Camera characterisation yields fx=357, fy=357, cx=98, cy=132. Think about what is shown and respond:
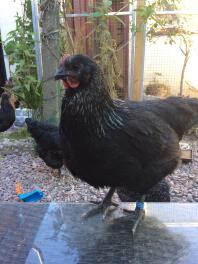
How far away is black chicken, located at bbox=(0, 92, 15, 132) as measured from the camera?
4.60 metres

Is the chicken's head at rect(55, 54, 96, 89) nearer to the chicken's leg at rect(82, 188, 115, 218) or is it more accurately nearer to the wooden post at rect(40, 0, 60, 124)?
the chicken's leg at rect(82, 188, 115, 218)

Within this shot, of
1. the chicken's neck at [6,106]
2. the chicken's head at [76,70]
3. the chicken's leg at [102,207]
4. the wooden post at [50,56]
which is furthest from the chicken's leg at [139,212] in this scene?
the chicken's neck at [6,106]

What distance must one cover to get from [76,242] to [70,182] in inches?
77.2

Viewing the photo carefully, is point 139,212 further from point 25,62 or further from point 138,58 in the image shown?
point 25,62

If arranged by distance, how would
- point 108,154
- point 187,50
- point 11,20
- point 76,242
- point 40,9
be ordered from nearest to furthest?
point 108,154
point 76,242
point 40,9
point 187,50
point 11,20

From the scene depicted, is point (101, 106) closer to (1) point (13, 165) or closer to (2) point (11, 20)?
(1) point (13, 165)

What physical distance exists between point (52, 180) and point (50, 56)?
1.43 metres

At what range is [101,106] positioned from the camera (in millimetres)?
1911

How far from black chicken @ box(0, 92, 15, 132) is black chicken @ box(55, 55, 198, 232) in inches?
108

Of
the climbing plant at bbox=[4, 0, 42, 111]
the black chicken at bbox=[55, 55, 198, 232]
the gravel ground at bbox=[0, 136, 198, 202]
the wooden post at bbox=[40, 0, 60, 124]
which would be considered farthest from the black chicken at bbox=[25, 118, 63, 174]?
the black chicken at bbox=[55, 55, 198, 232]

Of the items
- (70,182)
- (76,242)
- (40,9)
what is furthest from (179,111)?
(40,9)

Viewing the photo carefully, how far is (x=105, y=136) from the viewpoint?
1.91 metres

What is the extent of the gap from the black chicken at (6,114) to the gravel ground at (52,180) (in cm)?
46

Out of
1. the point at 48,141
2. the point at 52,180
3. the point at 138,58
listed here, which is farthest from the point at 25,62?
the point at 52,180
